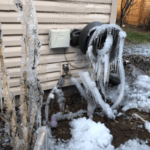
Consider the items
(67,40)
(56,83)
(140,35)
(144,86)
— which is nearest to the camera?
(67,40)

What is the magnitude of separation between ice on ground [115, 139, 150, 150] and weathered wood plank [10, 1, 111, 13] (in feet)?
6.37

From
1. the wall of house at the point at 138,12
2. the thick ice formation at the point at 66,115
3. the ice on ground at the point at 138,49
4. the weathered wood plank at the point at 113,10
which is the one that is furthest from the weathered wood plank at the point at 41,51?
the wall of house at the point at 138,12

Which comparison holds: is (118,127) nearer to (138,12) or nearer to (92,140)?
Result: (92,140)

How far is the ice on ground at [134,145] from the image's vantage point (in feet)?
5.66

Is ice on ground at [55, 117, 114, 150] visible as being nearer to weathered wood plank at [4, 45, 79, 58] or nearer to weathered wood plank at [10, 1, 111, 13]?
weathered wood plank at [4, 45, 79, 58]

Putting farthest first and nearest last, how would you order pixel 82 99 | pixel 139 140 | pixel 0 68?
pixel 82 99, pixel 139 140, pixel 0 68

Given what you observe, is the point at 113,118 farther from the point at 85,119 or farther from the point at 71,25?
the point at 71,25

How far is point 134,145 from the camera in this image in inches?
69.5

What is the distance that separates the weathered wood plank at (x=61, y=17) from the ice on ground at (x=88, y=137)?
4.86 ft

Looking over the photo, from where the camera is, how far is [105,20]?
2594 millimetres

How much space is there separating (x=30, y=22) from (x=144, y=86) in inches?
109

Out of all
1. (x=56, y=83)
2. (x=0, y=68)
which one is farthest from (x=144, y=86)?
(x=0, y=68)

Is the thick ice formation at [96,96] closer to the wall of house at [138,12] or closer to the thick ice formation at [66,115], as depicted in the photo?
the thick ice formation at [66,115]

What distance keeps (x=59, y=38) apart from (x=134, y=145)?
1.70 metres
